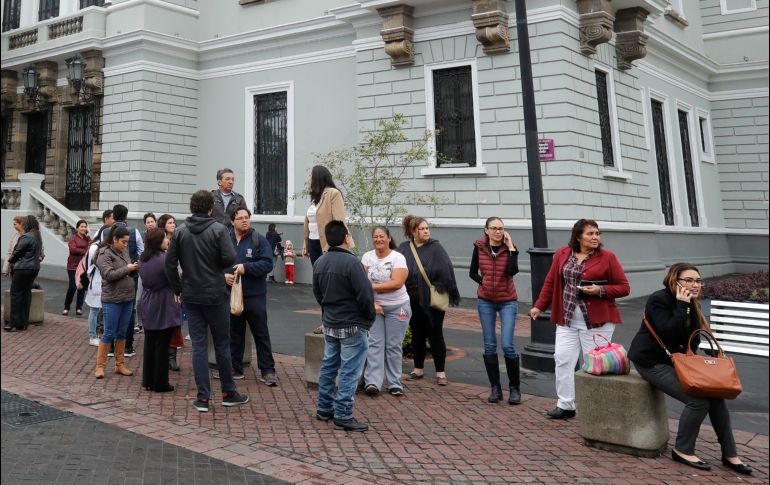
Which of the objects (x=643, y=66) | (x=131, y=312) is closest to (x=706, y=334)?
(x=131, y=312)

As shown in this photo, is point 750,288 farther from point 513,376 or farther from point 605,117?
point 605,117

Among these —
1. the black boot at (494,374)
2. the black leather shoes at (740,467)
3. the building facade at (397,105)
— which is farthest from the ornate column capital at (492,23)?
the black leather shoes at (740,467)

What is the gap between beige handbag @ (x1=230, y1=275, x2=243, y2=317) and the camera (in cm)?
657

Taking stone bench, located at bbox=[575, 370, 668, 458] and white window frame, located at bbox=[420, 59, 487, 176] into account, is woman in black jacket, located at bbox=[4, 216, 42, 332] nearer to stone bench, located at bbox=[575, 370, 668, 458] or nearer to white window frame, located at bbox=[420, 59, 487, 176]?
white window frame, located at bbox=[420, 59, 487, 176]

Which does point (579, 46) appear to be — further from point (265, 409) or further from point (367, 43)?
point (265, 409)

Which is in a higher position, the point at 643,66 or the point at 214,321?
the point at 643,66

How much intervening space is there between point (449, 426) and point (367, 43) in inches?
501

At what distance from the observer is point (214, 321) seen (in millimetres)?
5965

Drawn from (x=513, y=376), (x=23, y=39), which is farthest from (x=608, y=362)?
(x=23, y=39)

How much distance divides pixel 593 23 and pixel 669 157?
6007 millimetres

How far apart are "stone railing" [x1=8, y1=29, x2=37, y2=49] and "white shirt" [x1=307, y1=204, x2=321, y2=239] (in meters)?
19.5

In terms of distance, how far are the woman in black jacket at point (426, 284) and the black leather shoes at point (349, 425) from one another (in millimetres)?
1854

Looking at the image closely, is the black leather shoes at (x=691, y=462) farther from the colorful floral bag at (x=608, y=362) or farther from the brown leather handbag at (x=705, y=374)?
the colorful floral bag at (x=608, y=362)

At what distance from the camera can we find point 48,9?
21.8m
